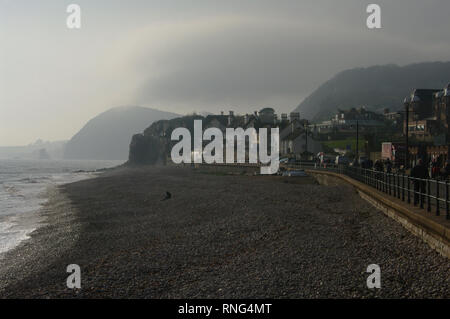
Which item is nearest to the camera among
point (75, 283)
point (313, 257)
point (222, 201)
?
point (75, 283)

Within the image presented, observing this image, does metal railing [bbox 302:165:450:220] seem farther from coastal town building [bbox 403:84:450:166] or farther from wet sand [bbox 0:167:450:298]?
coastal town building [bbox 403:84:450:166]

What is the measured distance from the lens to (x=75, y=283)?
41.2 feet

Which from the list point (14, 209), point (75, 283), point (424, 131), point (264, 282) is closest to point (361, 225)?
point (264, 282)

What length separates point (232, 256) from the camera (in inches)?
563

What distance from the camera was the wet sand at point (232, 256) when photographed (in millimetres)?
10938

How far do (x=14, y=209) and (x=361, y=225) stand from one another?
28624mm

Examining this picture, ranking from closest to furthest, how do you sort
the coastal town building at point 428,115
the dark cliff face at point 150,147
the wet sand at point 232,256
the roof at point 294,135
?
1. the wet sand at point 232,256
2. the coastal town building at point 428,115
3. the roof at point 294,135
4. the dark cliff face at point 150,147

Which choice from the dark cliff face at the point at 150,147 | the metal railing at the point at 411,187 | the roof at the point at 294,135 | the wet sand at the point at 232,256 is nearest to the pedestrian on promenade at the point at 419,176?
the metal railing at the point at 411,187

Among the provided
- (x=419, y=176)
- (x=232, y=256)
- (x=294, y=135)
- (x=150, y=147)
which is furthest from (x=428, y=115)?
(x=150, y=147)

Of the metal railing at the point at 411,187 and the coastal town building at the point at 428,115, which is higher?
the coastal town building at the point at 428,115

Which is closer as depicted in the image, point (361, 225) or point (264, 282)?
point (264, 282)

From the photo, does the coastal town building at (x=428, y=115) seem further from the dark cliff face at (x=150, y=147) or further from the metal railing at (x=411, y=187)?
the dark cliff face at (x=150, y=147)

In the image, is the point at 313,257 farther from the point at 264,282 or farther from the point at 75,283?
the point at 75,283
